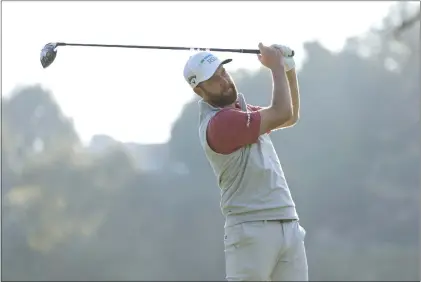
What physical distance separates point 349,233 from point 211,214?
3283 mm

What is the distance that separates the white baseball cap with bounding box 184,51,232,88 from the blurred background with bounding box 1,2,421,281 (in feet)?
55.4

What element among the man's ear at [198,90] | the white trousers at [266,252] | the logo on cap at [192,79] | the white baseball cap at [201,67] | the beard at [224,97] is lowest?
the white trousers at [266,252]

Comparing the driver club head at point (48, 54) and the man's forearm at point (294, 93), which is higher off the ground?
the driver club head at point (48, 54)

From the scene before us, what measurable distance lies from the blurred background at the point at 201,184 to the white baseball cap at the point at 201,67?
665 inches

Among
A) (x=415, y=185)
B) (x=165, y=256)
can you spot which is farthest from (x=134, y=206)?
(x=415, y=185)

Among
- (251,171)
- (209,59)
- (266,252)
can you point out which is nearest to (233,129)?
(251,171)

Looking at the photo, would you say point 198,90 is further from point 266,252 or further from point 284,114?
point 266,252

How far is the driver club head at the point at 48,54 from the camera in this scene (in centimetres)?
435

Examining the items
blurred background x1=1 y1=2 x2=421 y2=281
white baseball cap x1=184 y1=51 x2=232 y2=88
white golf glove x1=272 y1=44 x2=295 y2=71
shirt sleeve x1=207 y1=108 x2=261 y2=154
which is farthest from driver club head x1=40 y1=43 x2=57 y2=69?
blurred background x1=1 y1=2 x2=421 y2=281

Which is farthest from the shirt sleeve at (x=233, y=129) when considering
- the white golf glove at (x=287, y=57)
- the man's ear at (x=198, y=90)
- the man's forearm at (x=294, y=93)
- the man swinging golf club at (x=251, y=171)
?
the man's forearm at (x=294, y=93)

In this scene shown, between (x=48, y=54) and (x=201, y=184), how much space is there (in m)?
20.5

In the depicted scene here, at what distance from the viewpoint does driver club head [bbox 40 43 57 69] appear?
14.3ft

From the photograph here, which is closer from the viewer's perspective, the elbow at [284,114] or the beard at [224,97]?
the elbow at [284,114]

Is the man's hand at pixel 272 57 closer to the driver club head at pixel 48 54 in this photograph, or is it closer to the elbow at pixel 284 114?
the elbow at pixel 284 114
